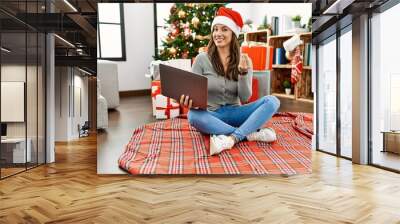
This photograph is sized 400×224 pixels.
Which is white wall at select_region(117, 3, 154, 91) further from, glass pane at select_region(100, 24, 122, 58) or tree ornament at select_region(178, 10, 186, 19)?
tree ornament at select_region(178, 10, 186, 19)

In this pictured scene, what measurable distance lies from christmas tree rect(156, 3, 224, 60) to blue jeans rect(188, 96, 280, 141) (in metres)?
0.57

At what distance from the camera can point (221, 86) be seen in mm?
4133

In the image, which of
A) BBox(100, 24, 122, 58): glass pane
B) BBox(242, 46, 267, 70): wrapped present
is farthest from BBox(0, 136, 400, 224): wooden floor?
BBox(100, 24, 122, 58): glass pane

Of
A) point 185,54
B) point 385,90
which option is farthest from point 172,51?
point 385,90

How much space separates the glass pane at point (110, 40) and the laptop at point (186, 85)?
1.75ft

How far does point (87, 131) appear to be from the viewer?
5.90 m

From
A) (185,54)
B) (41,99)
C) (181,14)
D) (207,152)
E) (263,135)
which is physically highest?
(181,14)

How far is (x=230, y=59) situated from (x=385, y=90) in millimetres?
1882

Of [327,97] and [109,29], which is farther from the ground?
[109,29]

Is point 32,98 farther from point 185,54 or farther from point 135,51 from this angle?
point 185,54

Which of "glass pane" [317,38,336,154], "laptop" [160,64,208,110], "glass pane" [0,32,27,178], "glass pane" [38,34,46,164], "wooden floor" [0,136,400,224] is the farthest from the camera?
"glass pane" [317,38,336,154]

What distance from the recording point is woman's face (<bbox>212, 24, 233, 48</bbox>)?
13.6 ft

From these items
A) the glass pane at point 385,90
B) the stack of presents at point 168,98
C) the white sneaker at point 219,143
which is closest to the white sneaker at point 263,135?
the white sneaker at point 219,143

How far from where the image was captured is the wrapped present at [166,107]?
419cm
